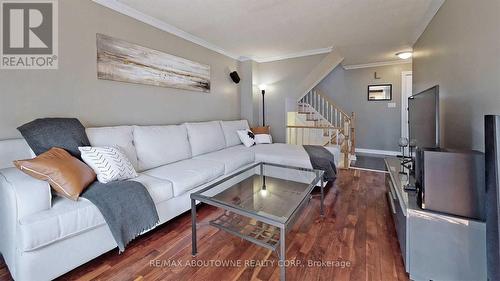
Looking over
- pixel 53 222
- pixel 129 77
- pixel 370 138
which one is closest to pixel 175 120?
pixel 129 77

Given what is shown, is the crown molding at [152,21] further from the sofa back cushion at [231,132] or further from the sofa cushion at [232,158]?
the sofa cushion at [232,158]

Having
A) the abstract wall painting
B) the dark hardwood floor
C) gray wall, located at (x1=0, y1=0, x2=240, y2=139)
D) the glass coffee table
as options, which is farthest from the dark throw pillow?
the glass coffee table

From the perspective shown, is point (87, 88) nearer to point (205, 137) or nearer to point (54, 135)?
point (54, 135)

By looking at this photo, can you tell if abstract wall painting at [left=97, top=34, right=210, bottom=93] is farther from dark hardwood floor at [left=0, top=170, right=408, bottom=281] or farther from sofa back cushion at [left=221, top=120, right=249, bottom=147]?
dark hardwood floor at [left=0, top=170, right=408, bottom=281]

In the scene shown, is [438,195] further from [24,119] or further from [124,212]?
[24,119]

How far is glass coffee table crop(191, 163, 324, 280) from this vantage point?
52.3 inches

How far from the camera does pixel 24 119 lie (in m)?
1.84

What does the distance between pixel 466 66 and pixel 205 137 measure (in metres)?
2.80

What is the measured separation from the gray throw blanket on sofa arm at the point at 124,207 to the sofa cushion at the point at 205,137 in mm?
1323

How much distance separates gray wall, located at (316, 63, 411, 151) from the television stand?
15.1 ft

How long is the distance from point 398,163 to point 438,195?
131 centimetres

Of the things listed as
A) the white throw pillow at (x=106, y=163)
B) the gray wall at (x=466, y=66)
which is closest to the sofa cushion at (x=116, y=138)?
the white throw pillow at (x=106, y=163)

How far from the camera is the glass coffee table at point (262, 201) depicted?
1.33m

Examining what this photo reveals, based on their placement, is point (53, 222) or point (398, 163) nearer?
→ point (53, 222)
